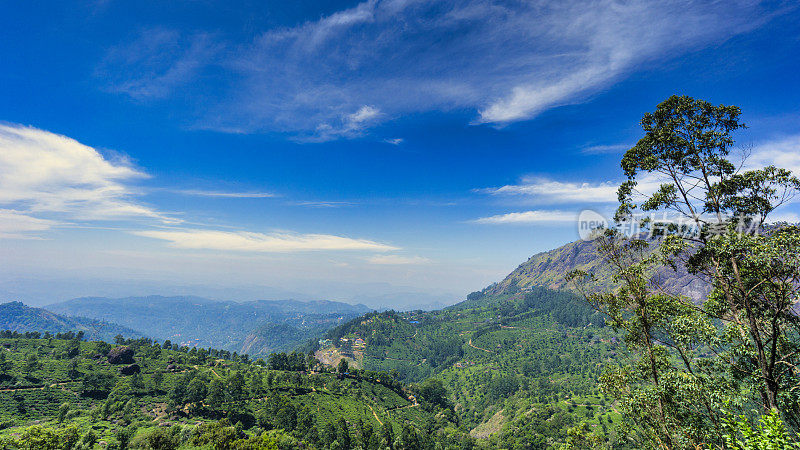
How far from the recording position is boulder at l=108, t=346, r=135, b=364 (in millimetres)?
121688

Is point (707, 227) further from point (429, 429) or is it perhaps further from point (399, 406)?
point (399, 406)

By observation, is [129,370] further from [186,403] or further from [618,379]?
[618,379]

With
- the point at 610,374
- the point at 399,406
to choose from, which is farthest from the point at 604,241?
the point at 399,406

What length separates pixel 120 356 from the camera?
12269 cm

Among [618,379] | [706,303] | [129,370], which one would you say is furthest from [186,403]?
[706,303]

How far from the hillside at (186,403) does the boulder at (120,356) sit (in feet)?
1.59

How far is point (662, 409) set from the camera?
695 inches

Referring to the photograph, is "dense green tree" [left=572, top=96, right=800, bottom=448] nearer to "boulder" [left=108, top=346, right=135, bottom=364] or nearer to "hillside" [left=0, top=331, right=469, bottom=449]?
"hillside" [left=0, top=331, right=469, bottom=449]

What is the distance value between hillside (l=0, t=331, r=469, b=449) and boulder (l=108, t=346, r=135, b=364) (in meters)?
0.48

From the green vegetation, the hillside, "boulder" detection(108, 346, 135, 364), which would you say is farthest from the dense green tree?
"boulder" detection(108, 346, 135, 364)

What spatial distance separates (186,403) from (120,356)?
194ft

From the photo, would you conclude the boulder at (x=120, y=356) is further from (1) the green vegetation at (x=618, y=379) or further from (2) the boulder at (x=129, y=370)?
(2) the boulder at (x=129, y=370)

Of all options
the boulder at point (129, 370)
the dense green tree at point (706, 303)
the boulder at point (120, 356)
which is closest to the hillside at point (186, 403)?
the boulder at point (129, 370)

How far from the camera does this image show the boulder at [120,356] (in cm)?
12169
